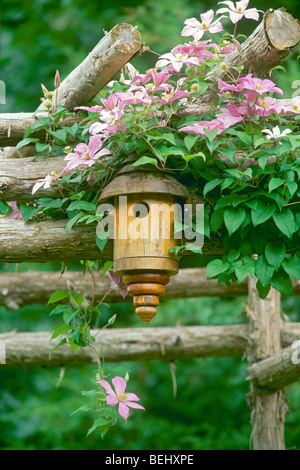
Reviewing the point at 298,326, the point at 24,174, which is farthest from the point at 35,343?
the point at 24,174

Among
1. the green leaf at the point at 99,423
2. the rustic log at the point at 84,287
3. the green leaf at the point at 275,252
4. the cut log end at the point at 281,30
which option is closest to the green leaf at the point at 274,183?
the green leaf at the point at 275,252

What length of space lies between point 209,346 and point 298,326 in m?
0.60

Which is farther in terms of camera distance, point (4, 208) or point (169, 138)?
point (4, 208)

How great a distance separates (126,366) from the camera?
5.51 metres

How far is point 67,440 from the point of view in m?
5.29

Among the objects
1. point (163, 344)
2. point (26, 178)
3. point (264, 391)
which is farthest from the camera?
point (163, 344)

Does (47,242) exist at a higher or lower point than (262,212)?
higher

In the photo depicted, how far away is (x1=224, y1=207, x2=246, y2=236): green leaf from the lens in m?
1.61

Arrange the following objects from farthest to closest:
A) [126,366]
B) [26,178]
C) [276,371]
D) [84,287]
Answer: [126,366] < [84,287] < [276,371] < [26,178]

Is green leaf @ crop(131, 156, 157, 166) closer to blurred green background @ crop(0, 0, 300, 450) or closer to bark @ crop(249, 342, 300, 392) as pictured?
bark @ crop(249, 342, 300, 392)

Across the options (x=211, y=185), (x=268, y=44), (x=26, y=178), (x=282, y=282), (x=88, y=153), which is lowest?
(x=282, y=282)

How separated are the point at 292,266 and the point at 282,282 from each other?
0.06 m

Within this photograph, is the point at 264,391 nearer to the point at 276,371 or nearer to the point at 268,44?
the point at 276,371

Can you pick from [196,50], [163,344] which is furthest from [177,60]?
[163,344]
